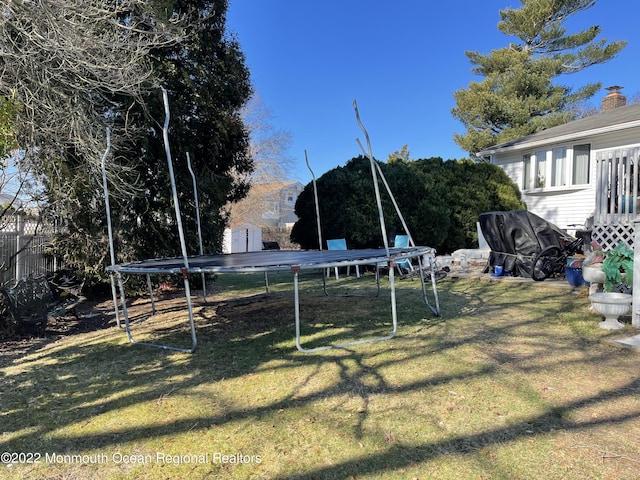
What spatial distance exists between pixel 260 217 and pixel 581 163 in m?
20.4

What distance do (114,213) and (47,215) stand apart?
923 mm

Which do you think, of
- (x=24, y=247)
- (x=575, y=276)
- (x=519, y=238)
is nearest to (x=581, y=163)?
(x=519, y=238)

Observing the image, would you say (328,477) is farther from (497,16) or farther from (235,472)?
(497,16)

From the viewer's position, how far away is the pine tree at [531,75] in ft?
59.1

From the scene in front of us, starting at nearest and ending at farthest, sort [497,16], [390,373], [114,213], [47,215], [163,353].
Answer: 1. [390,373]
2. [163,353]
3. [47,215]
4. [114,213]
5. [497,16]

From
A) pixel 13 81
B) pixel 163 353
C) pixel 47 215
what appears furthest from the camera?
pixel 47 215

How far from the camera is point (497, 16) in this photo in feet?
64.3

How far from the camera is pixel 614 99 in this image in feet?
45.3

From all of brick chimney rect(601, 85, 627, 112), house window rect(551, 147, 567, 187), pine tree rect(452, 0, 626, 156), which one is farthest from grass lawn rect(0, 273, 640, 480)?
pine tree rect(452, 0, 626, 156)

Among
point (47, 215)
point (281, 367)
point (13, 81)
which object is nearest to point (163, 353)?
point (281, 367)

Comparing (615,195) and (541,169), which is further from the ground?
(541,169)

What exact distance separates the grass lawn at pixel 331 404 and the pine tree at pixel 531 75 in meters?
16.0

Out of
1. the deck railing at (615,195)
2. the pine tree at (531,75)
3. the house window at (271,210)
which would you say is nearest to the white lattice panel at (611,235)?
the deck railing at (615,195)

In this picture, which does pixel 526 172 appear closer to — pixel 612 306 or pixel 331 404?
pixel 612 306
